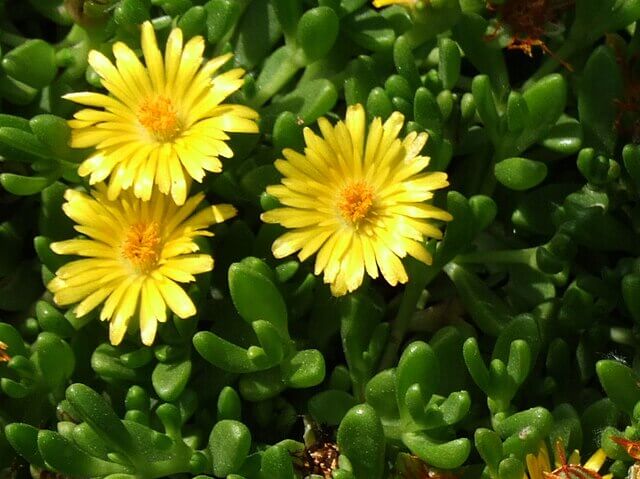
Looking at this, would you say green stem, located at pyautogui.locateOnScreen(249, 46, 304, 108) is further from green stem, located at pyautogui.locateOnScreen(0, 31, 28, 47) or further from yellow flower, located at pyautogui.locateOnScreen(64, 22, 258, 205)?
green stem, located at pyautogui.locateOnScreen(0, 31, 28, 47)

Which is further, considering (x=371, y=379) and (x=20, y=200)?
(x=20, y=200)

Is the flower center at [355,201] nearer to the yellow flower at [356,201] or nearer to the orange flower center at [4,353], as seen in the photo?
the yellow flower at [356,201]

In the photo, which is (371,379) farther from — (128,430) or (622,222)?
(622,222)

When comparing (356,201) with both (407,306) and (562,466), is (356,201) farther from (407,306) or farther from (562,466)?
(562,466)

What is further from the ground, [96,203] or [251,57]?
[251,57]

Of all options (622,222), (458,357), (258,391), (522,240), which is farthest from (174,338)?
(622,222)

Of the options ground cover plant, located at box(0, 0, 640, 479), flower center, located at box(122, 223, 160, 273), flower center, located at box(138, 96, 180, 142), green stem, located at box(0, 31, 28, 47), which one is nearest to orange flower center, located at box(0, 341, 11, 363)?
ground cover plant, located at box(0, 0, 640, 479)

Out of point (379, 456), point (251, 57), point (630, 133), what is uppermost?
point (251, 57)
